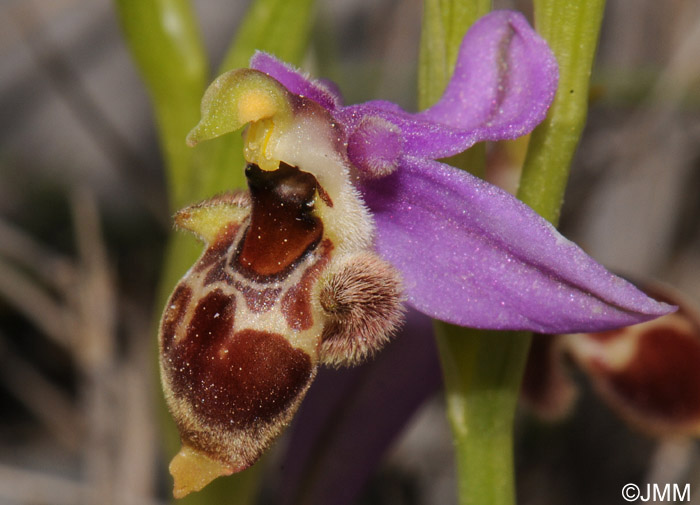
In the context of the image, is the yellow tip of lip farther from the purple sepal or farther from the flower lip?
the purple sepal

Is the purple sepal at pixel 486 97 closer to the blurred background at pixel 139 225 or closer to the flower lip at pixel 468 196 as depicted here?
the flower lip at pixel 468 196

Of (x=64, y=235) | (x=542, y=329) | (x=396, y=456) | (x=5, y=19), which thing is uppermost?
(x=542, y=329)

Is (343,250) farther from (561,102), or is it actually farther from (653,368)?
(653,368)

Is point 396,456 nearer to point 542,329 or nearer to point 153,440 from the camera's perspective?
point 153,440

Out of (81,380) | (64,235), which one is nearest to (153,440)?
(81,380)

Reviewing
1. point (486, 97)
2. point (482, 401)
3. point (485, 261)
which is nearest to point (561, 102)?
point (486, 97)

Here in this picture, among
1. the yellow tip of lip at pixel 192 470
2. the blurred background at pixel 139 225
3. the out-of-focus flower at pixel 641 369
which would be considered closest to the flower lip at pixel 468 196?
the yellow tip of lip at pixel 192 470
